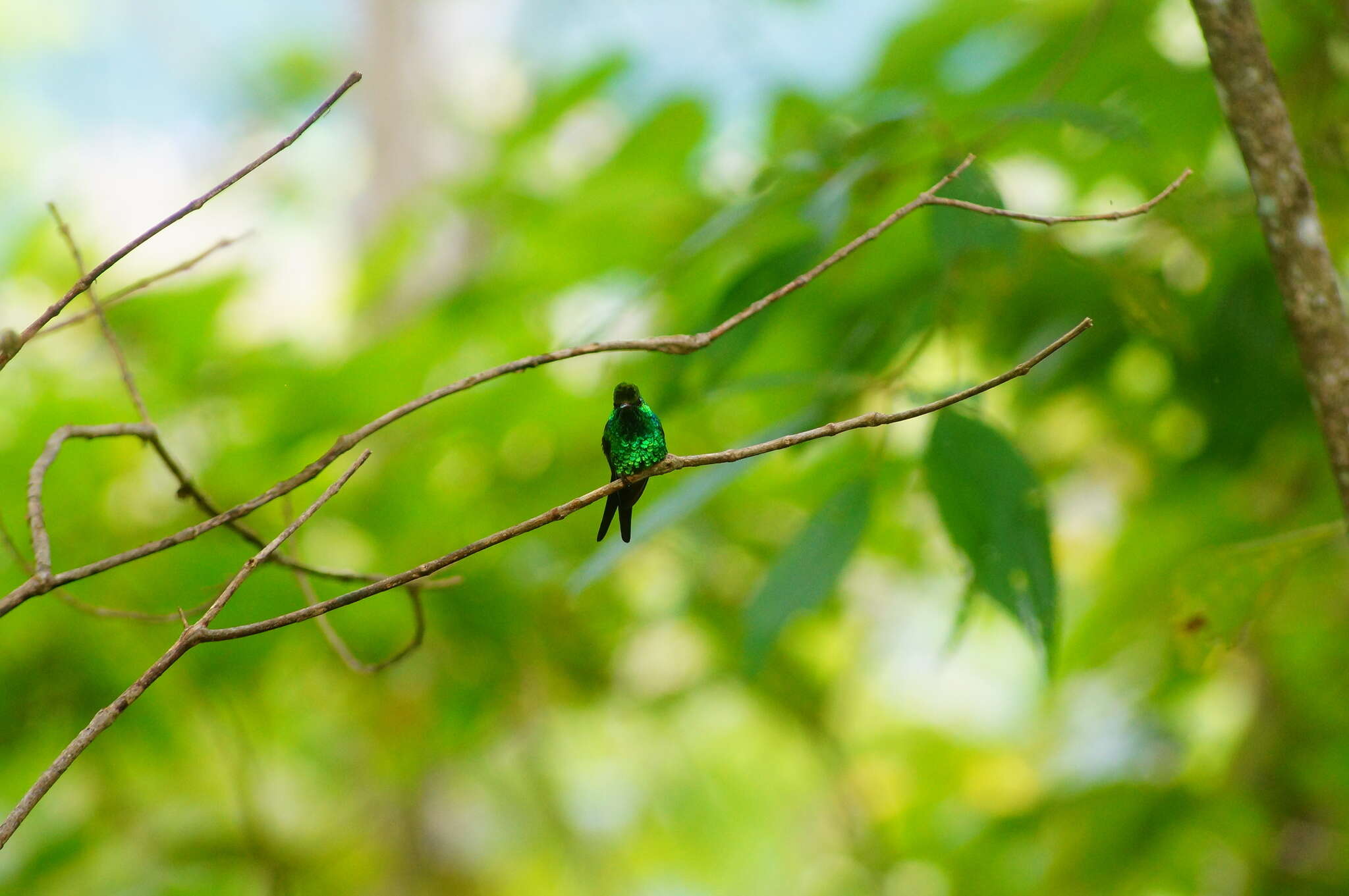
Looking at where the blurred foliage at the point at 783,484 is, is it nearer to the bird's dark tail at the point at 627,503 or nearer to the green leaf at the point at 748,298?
the green leaf at the point at 748,298

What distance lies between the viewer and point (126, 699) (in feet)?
2.30

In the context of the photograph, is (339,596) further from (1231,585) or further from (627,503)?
(1231,585)

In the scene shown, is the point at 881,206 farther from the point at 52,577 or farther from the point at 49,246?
the point at 49,246

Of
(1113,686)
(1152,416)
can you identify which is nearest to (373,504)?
(1152,416)

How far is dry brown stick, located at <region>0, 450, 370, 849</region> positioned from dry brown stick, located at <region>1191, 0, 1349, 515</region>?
0.83 m

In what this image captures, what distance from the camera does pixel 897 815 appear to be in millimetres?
3424

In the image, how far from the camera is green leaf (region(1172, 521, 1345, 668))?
3.79ft

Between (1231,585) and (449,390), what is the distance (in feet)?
2.93

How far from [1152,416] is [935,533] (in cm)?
60

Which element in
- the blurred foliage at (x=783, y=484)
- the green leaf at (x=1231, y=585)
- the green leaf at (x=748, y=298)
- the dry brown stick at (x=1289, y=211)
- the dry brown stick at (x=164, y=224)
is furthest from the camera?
the blurred foliage at (x=783, y=484)

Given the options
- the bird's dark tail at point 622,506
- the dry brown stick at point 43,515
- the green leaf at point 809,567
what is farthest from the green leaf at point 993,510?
the dry brown stick at point 43,515

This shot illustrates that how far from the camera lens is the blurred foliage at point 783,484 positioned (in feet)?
4.53

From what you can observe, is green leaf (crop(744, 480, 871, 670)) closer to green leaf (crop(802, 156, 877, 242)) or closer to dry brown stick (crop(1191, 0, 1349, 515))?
green leaf (crop(802, 156, 877, 242))

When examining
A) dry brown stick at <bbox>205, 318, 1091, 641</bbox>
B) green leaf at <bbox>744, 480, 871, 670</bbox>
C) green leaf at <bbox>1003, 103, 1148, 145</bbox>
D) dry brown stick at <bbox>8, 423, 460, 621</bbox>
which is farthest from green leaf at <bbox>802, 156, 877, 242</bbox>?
dry brown stick at <bbox>8, 423, 460, 621</bbox>
